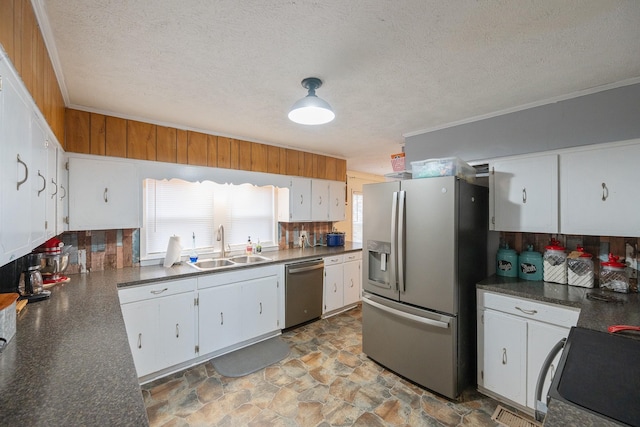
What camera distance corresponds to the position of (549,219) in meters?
2.11

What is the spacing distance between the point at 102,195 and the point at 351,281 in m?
3.12

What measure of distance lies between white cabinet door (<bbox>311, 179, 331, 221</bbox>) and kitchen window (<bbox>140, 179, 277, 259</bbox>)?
1.95 feet

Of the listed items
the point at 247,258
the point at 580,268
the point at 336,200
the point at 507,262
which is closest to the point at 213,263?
the point at 247,258

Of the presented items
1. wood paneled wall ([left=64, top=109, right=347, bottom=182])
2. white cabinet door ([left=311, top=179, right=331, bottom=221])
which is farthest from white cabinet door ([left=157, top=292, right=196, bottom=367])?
white cabinet door ([left=311, top=179, right=331, bottom=221])

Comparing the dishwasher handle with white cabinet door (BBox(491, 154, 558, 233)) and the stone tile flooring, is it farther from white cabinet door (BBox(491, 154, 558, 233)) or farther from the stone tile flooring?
white cabinet door (BBox(491, 154, 558, 233))

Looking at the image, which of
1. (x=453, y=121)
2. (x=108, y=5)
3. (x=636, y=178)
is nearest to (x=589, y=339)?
(x=636, y=178)

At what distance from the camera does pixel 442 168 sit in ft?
7.25

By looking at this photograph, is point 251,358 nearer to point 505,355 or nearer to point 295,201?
point 295,201

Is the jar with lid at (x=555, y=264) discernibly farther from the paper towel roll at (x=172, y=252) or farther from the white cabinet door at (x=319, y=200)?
the paper towel roll at (x=172, y=252)

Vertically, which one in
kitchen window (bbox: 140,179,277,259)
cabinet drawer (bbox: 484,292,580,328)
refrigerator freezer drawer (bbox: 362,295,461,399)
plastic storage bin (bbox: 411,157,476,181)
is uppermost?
plastic storage bin (bbox: 411,157,476,181)

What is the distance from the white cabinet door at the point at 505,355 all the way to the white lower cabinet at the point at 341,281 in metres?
1.95

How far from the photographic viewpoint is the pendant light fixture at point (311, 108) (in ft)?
5.67

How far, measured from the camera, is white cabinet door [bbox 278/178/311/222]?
3.79 metres

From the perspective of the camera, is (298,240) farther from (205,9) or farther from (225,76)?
(205,9)
